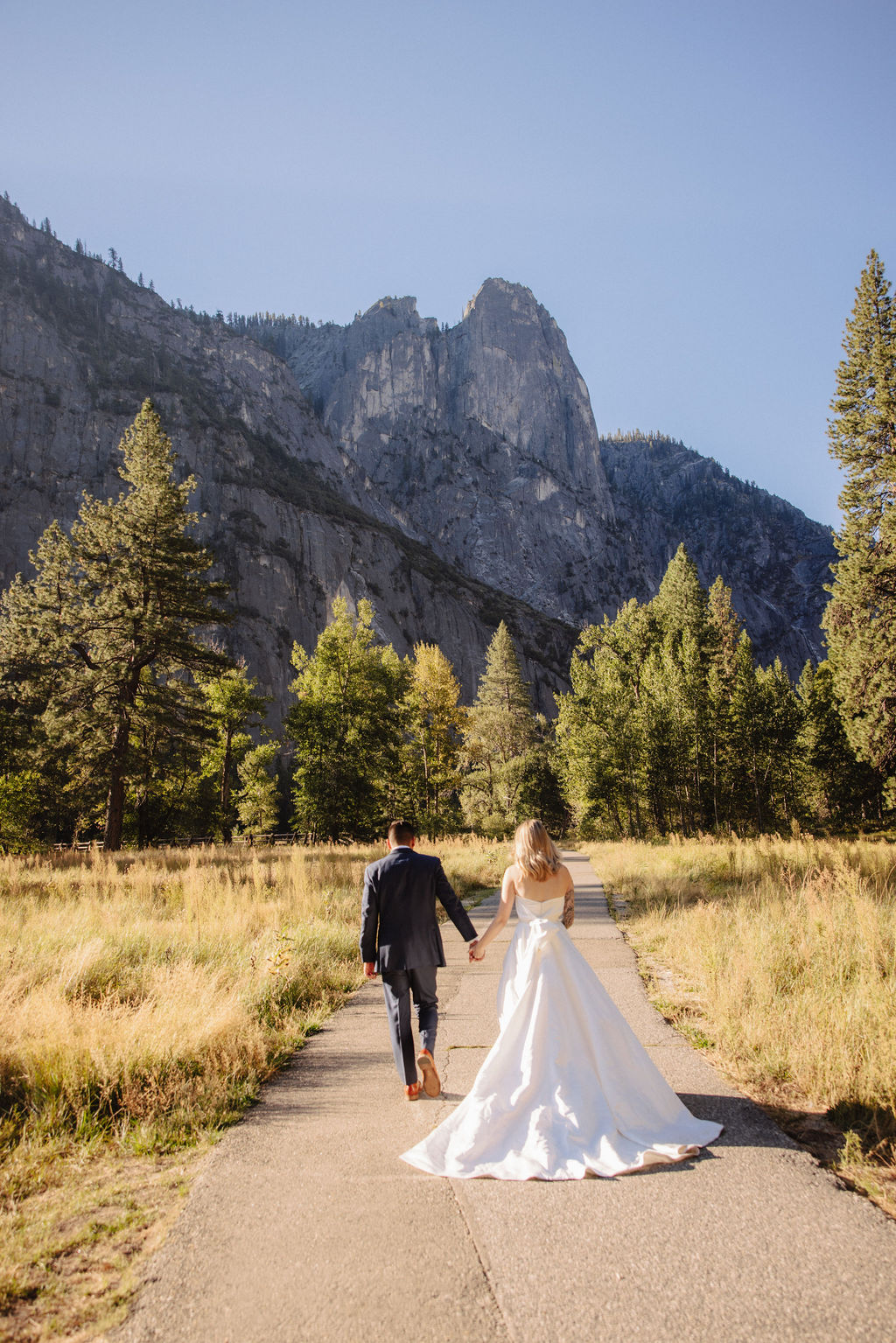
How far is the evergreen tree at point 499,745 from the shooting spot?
43.9 m

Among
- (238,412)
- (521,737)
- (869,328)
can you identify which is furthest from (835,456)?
(238,412)

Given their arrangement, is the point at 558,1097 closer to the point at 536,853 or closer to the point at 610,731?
the point at 536,853

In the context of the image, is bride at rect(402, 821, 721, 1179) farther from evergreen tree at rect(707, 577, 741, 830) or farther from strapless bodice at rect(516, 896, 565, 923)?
evergreen tree at rect(707, 577, 741, 830)

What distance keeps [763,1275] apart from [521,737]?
4699 cm

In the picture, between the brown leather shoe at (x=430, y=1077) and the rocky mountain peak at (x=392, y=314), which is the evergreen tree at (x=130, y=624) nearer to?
the brown leather shoe at (x=430, y=1077)

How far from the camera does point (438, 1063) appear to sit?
543 centimetres

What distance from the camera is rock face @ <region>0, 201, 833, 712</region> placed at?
8712 cm

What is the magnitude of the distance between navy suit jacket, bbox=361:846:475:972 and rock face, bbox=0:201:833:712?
247 ft

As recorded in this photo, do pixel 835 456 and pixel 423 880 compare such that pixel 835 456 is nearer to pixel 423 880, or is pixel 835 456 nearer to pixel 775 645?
pixel 423 880

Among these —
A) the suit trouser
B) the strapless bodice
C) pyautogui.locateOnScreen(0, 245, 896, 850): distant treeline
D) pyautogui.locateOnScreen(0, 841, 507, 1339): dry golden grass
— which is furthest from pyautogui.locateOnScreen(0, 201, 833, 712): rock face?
the strapless bodice

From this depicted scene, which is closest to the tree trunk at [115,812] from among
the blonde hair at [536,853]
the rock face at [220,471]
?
the blonde hair at [536,853]

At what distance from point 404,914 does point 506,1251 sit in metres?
2.48

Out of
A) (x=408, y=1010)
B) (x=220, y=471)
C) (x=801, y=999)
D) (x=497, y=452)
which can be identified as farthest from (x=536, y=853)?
(x=497, y=452)

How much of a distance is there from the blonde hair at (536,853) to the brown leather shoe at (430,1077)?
1477mm
